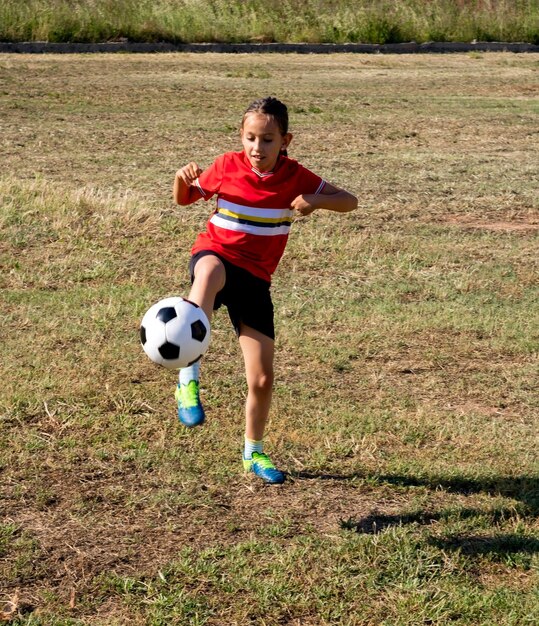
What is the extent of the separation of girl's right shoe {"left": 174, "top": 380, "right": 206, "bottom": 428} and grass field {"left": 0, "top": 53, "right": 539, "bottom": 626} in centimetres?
33

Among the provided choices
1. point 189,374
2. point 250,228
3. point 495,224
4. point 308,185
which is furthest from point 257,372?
point 495,224

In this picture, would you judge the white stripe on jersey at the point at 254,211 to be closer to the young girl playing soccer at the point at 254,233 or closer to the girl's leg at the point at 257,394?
the young girl playing soccer at the point at 254,233

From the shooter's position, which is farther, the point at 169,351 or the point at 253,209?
the point at 253,209

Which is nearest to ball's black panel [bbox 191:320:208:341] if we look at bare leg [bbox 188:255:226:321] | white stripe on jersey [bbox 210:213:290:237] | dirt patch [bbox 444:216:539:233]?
bare leg [bbox 188:255:226:321]

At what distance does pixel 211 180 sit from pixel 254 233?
0.31 m

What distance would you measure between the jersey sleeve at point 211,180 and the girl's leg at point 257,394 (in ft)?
1.99

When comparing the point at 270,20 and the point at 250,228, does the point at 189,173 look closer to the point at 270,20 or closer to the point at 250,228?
the point at 250,228

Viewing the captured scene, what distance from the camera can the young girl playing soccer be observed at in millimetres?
4543

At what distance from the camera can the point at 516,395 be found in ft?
19.1

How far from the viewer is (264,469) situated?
4645 mm

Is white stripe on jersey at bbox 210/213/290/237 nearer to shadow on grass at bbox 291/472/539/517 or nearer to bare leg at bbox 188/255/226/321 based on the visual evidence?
bare leg at bbox 188/255/226/321

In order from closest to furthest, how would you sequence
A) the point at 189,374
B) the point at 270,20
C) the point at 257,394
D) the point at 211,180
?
the point at 189,374, the point at 257,394, the point at 211,180, the point at 270,20

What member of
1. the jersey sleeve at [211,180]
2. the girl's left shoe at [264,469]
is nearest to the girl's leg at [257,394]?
the girl's left shoe at [264,469]

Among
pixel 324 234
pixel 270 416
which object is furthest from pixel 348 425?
pixel 324 234
